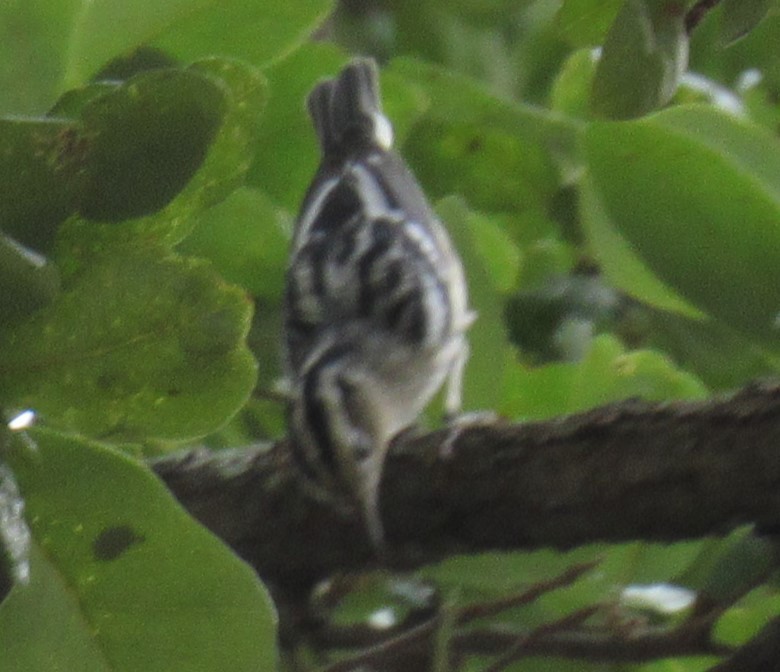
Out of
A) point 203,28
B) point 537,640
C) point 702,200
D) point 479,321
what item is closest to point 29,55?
point 203,28

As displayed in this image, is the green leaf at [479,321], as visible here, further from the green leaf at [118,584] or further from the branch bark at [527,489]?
the green leaf at [118,584]

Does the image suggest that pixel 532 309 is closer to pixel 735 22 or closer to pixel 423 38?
pixel 423 38

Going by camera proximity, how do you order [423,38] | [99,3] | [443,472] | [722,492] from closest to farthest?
[99,3] → [722,492] → [443,472] → [423,38]

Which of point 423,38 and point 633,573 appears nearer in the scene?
point 633,573

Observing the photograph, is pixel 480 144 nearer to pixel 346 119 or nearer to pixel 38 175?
pixel 38 175

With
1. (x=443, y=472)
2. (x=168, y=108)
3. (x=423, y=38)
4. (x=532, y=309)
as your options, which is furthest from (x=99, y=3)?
(x=423, y=38)

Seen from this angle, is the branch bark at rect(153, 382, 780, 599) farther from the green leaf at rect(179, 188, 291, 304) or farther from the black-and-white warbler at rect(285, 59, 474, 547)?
the black-and-white warbler at rect(285, 59, 474, 547)

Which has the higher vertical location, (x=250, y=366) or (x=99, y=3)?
(x=99, y=3)
